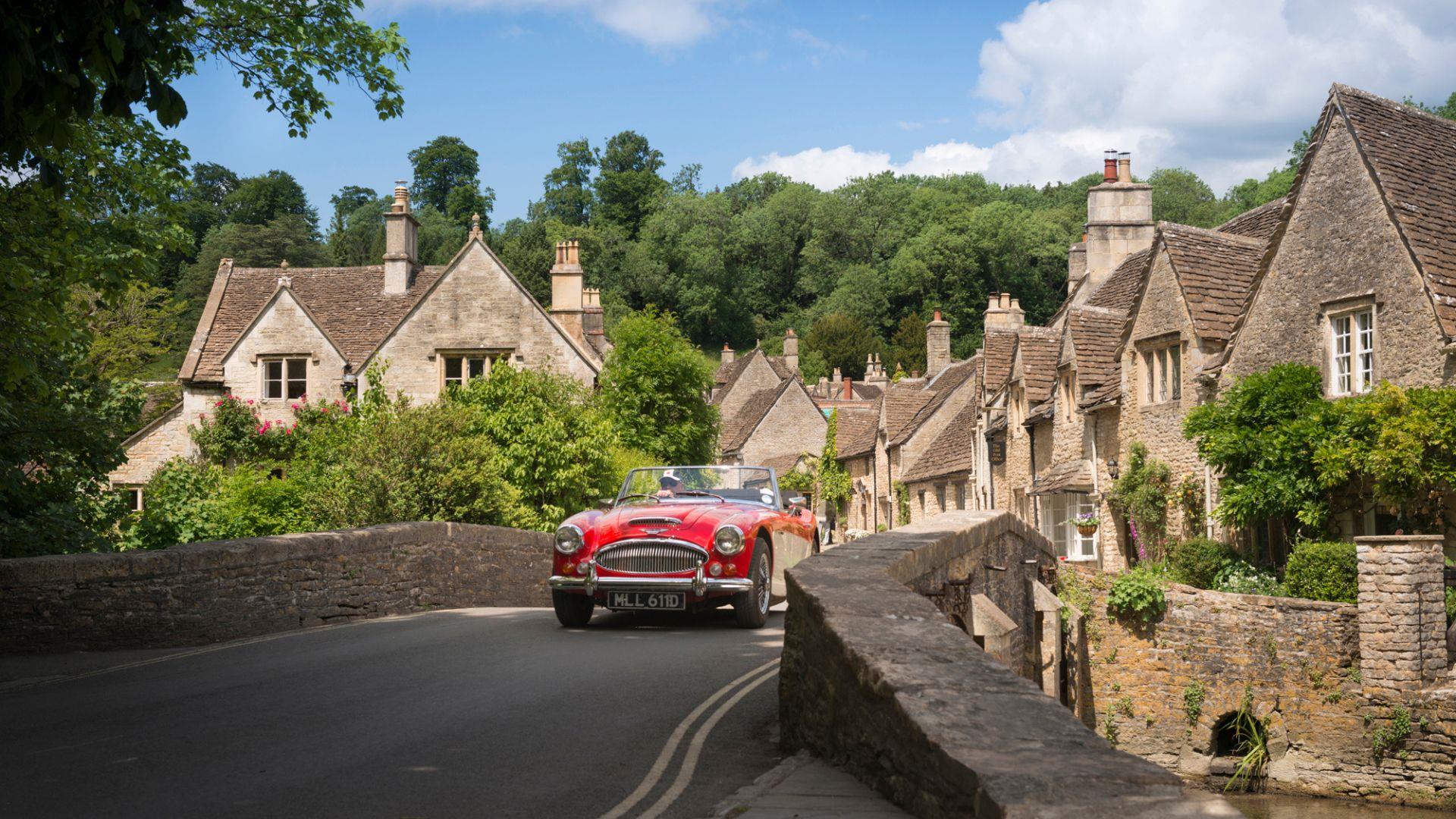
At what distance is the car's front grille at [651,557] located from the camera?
12883 mm

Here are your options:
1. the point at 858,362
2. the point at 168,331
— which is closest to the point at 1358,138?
the point at 168,331

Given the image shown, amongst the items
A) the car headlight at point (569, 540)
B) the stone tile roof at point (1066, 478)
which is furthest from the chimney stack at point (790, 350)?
the car headlight at point (569, 540)

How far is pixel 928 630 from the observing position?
254 inches

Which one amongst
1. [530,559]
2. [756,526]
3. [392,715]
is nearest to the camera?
[392,715]

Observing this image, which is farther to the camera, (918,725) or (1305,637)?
(1305,637)

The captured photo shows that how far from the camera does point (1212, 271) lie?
27.5 meters

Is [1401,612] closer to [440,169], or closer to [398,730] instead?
[398,730]

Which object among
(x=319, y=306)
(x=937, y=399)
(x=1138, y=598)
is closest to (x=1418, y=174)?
(x=1138, y=598)

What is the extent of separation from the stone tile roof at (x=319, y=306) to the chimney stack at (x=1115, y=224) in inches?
758

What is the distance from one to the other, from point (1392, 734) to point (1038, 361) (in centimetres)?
1639

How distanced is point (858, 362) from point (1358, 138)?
7067cm

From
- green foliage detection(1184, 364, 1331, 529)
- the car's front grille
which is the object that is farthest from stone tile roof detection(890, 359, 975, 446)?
the car's front grille

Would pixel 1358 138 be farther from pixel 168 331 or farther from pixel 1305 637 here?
pixel 168 331

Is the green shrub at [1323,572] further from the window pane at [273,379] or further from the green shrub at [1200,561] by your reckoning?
the window pane at [273,379]
